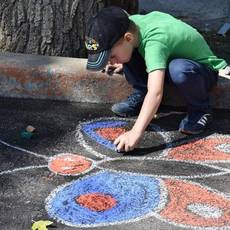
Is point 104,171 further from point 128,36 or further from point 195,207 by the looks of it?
point 128,36

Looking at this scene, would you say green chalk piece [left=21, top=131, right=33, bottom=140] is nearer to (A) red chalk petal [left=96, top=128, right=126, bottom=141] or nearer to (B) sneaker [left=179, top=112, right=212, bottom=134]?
(A) red chalk petal [left=96, top=128, right=126, bottom=141]

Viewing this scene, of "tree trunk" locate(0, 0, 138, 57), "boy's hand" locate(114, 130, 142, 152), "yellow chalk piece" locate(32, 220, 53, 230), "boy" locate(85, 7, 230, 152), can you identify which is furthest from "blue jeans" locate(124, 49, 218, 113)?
"yellow chalk piece" locate(32, 220, 53, 230)

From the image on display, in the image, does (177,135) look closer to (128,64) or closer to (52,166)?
(128,64)

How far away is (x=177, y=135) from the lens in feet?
11.4

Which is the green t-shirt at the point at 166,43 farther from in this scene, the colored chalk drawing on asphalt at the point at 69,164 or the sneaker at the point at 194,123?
the colored chalk drawing on asphalt at the point at 69,164

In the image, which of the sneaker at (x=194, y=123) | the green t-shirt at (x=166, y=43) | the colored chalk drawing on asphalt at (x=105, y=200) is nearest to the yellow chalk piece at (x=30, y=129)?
the colored chalk drawing on asphalt at (x=105, y=200)

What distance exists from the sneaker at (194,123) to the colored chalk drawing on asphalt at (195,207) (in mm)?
601

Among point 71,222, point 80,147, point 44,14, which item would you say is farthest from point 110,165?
point 44,14

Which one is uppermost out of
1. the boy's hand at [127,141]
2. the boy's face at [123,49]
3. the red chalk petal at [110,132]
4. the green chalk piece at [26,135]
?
the boy's face at [123,49]

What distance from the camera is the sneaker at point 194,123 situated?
3.47 metres

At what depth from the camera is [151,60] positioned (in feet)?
10.3

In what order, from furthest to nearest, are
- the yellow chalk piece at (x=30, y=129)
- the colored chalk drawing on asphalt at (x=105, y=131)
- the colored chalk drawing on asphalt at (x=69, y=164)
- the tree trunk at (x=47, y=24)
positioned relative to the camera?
1. the tree trunk at (x=47, y=24)
2. the yellow chalk piece at (x=30, y=129)
3. the colored chalk drawing on asphalt at (x=105, y=131)
4. the colored chalk drawing on asphalt at (x=69, y=164)

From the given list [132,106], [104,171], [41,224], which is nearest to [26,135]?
[104,171]

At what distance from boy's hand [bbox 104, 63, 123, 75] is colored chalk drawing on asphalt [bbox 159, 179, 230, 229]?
1096 millimetres
